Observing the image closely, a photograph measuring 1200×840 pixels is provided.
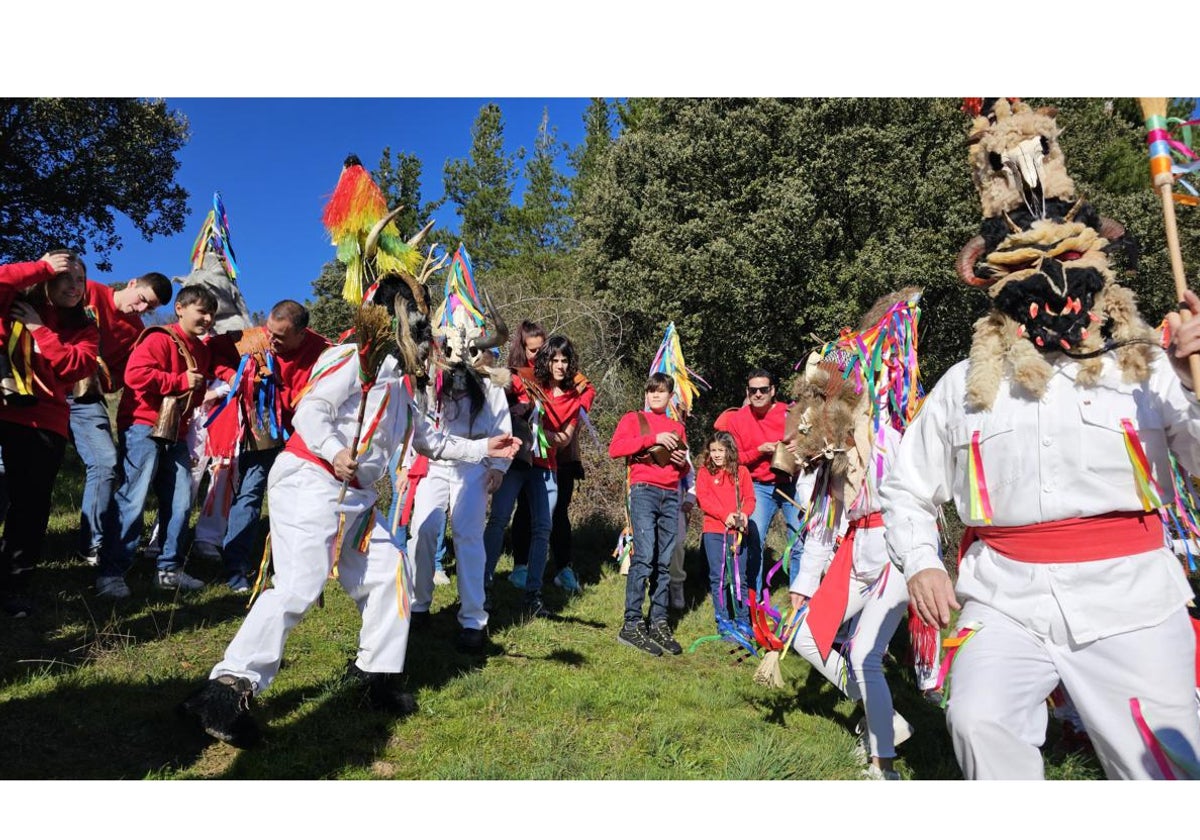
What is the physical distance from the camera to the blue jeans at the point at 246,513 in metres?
5.73

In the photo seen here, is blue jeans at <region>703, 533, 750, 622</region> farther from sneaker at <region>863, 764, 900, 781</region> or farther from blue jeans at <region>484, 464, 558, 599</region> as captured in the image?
sneaker at <region>863, 764, 900, 781</region>

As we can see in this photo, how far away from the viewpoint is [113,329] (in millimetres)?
5520

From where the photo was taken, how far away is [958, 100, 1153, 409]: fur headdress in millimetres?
2572

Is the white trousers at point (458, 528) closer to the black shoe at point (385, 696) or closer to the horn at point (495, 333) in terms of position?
the horn at point (495, 333)

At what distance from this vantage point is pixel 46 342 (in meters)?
4.30

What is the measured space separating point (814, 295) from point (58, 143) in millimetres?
14156

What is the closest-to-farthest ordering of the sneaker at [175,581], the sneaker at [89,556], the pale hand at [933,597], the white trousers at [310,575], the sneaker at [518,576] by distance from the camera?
the pale hand at [933,597]
the white trousers at [310,575]
the sneaker at [175,581]
the sneaker at [89,556]
the sneaker at [518,576]

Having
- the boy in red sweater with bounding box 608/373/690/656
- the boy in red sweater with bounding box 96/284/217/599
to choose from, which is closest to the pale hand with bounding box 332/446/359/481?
the boy in red sweater with bounding box 96/284/217/599

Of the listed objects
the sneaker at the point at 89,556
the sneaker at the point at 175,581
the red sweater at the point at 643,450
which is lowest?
the sneaker at the point at 175,581

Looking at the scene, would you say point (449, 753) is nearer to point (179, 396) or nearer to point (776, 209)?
point (179, 396)

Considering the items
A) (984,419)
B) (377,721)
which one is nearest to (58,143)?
(377,721)

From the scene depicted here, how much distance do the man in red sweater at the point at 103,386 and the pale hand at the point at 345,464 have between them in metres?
2.48

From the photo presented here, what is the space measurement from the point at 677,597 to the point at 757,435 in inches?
66.9

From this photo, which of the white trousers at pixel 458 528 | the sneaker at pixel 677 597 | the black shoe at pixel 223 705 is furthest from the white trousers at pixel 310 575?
the sneaker at pixel 677 597
